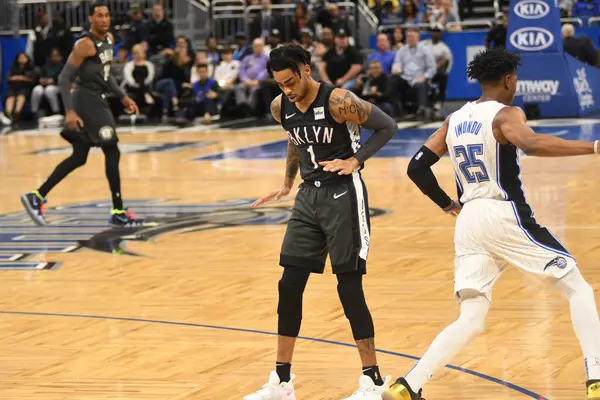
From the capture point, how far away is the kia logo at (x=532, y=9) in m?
20.8

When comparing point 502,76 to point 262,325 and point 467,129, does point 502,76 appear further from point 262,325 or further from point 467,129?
point 262,325

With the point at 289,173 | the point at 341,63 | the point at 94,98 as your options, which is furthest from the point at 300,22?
the point at 289,173

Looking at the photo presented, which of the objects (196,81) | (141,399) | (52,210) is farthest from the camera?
(196,81)

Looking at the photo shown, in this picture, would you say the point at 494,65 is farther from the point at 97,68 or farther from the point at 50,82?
the point at 50,82

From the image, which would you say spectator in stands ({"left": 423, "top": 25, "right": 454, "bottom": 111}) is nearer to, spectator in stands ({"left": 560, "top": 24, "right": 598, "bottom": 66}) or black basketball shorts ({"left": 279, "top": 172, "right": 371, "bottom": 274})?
spectator in stands ({"left": 560, "top": 24, "right": 598, "bottom": 66})

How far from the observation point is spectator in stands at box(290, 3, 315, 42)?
25.1m

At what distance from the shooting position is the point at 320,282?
29.1 ft

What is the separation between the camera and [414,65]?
74.4 ft

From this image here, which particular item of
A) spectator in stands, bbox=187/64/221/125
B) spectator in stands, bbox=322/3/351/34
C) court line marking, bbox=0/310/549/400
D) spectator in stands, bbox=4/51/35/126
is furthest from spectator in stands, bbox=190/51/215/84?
court line marking, bbox=0/310/549/400

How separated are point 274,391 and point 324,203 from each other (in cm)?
90

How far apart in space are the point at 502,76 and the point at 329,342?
211cm

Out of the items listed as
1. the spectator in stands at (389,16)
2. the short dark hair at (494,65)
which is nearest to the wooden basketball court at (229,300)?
the short dark hair at (494,65)

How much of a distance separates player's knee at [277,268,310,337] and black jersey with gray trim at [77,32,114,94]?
19.2ft

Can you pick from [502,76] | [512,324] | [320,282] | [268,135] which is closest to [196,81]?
[268,135]
